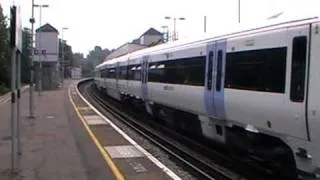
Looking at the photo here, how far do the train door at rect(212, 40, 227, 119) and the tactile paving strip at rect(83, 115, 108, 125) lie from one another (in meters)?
12.4

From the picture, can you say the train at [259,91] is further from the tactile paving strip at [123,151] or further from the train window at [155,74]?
the train window at [155,74]

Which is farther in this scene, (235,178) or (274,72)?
(235,178)

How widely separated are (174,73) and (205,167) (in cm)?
631

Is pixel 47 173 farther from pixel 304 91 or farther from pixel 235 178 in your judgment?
pixel 304 91

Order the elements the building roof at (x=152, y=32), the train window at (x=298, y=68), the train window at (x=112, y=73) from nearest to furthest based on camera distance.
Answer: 1. the train window at (x=298, y=68)
2. the train window at (x=112, y=73)
3. the building roof at (x=152, y=32)

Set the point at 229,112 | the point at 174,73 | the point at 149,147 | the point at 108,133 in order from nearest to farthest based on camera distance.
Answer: the point at 229,112, the point at 149,147, the point at 174,73, the point at 108,133

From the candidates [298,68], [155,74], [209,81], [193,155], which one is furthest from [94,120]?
[298,68]

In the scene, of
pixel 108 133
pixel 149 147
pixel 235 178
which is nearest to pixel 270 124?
pixel 235 178

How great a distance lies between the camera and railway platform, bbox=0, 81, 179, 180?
14.0 m

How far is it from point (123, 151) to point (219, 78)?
3.97 meters

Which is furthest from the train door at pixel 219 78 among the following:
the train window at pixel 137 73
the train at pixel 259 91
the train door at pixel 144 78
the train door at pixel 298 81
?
the train window at pixel 137 73

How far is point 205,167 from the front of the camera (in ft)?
50.2

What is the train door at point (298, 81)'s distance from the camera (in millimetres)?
10562

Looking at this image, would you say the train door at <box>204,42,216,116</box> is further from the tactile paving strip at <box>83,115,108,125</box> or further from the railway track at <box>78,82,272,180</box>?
the tactile paving strip at <box>83,115,108,125</box>
